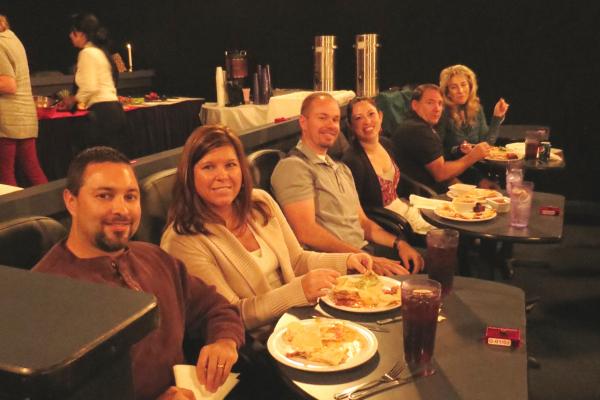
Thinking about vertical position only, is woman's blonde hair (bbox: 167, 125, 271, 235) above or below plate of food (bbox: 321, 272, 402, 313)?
above

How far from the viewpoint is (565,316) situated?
3516 millimetres

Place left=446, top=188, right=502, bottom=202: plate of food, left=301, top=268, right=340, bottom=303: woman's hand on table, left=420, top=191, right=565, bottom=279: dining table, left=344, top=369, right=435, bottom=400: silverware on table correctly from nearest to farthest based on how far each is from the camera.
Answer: left=344, top=369, right=435, bottom=400: silverware on table → left=301, top=268, right=340, bottom=303: woman's hand on table → left=420, top=191, right=565, bottom=279: dining table → left=446, top=188, right=502, bottom=202: plate of food

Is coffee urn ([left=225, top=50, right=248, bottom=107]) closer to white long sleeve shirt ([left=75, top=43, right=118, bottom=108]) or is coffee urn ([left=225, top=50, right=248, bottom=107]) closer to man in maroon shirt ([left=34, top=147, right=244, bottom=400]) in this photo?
white long sleeve shirt ([left=75, top=43, right=118, bottom=108])

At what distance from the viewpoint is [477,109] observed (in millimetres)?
4551

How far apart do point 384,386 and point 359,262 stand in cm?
83

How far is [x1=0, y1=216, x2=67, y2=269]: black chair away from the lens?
56.9 inches

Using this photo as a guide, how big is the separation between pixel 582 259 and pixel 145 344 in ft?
12.5

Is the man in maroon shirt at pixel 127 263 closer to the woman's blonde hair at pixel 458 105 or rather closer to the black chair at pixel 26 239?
the black chair at pixel 26 239

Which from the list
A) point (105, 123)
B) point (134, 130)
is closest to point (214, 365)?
point (105, 123)

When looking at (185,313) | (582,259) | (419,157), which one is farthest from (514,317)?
(582,259)

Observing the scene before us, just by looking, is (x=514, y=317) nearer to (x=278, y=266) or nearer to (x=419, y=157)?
(x=278, y=266)

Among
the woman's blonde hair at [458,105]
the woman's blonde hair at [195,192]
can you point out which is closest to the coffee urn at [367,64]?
the woman's blonde hair at [458,105]

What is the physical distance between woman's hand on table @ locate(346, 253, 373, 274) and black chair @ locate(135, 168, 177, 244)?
0.65 m

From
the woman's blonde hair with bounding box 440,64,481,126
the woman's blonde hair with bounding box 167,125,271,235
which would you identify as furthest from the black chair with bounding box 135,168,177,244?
the woman's blonde hair with bounding box 440,64,481,126
